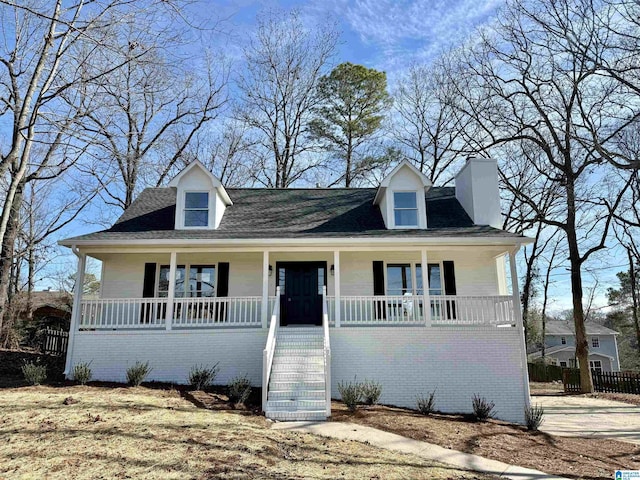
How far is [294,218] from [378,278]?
3393 mm

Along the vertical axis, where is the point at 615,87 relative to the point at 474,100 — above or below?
below

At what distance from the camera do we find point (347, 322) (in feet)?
38.3

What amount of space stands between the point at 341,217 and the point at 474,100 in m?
11.4

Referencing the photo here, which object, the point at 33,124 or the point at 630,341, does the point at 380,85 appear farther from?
the point at 630,341

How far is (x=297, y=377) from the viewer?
9.84m

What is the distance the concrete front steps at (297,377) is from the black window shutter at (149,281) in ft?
15.0

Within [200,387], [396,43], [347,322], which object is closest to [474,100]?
[396,43]

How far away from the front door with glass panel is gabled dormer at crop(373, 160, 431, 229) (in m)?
2.78

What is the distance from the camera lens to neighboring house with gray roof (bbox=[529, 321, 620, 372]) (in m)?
42.0

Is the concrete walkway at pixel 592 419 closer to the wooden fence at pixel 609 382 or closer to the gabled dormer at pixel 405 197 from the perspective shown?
the wooden fence at pixel 609 382

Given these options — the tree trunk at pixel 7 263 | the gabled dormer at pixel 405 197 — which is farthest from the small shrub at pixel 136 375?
the gabled dormer at pixel 405 197

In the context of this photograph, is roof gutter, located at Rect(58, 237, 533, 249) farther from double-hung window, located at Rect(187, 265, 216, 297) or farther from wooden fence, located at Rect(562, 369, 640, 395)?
wooden fence, located at Rect(562, 369, 640, 395)

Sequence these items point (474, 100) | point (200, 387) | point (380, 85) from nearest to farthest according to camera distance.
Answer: point (200, 387), point (474, 100), point (380, 85)

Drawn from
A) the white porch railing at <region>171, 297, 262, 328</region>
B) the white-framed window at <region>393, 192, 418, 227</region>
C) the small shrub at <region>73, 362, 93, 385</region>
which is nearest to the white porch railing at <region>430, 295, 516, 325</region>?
the white-framed window at <region>393, 192, 418, 227</region>
